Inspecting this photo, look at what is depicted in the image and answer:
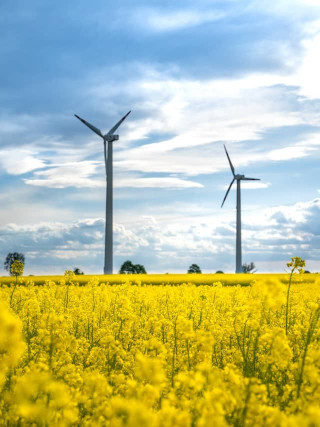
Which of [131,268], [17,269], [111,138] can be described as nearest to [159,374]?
[17,269]

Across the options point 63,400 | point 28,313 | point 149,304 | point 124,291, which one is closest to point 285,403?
point 63,400

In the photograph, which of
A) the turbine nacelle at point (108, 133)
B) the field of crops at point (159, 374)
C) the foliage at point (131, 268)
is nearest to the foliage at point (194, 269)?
the foliage at point (131, 268)

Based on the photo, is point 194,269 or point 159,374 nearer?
point 159,374

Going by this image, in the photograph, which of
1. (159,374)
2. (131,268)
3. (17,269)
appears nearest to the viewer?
(159,374)

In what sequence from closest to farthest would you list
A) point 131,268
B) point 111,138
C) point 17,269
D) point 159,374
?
1. point 159,374
2. point 17,269
3. point 111,138
4. point 131,268

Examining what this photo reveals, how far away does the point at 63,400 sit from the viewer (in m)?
3.56

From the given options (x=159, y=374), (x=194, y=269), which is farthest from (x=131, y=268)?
(x=159, y=374)

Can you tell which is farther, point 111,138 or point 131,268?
point 131,268

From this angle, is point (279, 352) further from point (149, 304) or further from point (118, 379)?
point (149, 304)

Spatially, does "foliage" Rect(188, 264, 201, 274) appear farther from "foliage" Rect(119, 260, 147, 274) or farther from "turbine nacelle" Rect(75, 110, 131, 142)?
"turbine nacelle" Rect(75, 110, 131, 142)

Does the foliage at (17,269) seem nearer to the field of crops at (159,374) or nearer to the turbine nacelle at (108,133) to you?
the field of crops at (159,374)

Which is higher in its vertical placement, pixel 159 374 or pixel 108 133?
pixel 108 133

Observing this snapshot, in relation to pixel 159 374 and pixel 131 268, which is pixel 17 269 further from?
pixel 131 268

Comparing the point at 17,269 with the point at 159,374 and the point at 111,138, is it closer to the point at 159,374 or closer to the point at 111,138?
the point at 159,374
